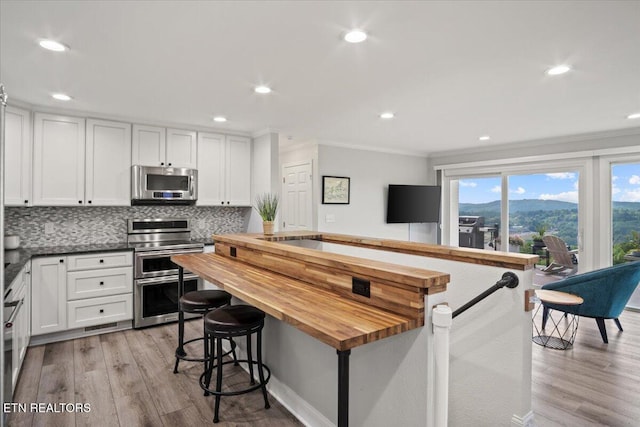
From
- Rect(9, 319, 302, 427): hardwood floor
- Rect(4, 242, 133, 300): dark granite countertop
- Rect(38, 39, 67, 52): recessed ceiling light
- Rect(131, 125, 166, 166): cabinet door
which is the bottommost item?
Rect(9, 319, 302, 427): hardwood floor

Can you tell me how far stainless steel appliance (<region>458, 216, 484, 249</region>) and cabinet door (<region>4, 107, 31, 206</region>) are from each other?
651 centimetres

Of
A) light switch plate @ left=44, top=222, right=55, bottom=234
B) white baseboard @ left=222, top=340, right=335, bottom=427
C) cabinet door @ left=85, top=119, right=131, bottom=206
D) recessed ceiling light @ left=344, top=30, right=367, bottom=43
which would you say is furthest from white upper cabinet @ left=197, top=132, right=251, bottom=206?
recessed ceiling light @ left=344, top=30, right=367, bottom=43

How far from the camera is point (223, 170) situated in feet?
15.9

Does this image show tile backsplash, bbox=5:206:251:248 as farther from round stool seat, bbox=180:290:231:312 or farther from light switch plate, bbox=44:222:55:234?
round stool seat, bbox=180:290:231:312

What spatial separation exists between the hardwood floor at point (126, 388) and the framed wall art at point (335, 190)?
2953 mm

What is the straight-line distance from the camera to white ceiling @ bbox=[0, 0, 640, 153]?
6.28 feet

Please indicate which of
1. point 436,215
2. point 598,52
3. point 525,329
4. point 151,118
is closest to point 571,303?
point 525,329

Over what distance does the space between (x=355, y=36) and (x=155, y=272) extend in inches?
131

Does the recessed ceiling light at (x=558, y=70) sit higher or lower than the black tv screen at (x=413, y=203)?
higher

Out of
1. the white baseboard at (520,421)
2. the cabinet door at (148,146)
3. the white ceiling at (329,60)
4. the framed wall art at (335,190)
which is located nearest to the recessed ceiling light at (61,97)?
the white ceiling at (329,60)

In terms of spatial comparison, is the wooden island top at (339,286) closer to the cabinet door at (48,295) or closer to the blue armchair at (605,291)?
the cabinet door at (48,295)

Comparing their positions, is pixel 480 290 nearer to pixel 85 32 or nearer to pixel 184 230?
pixel 85 32

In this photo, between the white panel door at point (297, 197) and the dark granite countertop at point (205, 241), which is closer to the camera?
the dark granite countertop at point (205, 241)

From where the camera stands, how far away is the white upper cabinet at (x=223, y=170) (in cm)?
469
